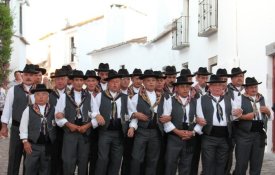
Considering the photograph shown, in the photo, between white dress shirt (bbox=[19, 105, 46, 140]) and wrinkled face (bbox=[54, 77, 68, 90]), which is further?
wrinkled face (bbox=[54, 77, 68, 90])

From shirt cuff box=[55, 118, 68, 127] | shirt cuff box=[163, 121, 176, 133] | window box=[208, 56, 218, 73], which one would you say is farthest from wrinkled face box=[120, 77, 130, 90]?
window box=[208, 56, 218, 73]

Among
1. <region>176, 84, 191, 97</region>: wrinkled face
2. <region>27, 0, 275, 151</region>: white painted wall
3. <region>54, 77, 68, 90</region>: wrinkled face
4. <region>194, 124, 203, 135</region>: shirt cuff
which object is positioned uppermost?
<region>27, 0, 275, 151</region>: white painted wall

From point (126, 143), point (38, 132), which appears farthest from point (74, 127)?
point (126, 143)

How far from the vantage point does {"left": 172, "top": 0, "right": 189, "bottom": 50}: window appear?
62.9ft

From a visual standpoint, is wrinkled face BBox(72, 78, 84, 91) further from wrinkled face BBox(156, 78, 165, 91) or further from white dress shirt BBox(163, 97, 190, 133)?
white dress shirt BBox(163, 97, 190, 133)

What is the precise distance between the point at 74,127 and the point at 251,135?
2.52 m

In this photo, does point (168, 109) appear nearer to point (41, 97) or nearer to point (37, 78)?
point (41, 97)

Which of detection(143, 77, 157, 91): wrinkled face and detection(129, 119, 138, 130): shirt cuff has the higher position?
detection(143, 77, 157, 91): wrinkled face

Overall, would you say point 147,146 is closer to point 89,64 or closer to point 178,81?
point 178,81

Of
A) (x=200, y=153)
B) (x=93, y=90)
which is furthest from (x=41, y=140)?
(x=200, y=153)

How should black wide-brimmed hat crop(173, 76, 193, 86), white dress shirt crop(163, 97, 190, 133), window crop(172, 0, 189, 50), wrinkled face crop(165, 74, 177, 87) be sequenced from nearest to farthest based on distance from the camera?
white dress shirt crop(163, 97, 190, 133) → black wide-brimmed hat crop(173, 76, 193, 86) → wrinkled face crop(165, 74, 177, 87) → window crop(172, 0, 189, 50)

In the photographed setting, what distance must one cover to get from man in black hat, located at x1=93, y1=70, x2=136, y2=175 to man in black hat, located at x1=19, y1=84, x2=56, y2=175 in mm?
698

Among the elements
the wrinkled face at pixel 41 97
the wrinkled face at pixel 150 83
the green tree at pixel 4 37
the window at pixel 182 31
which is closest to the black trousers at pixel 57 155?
the wrinkled face at pixel 41 97

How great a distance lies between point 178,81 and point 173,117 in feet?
1.74
